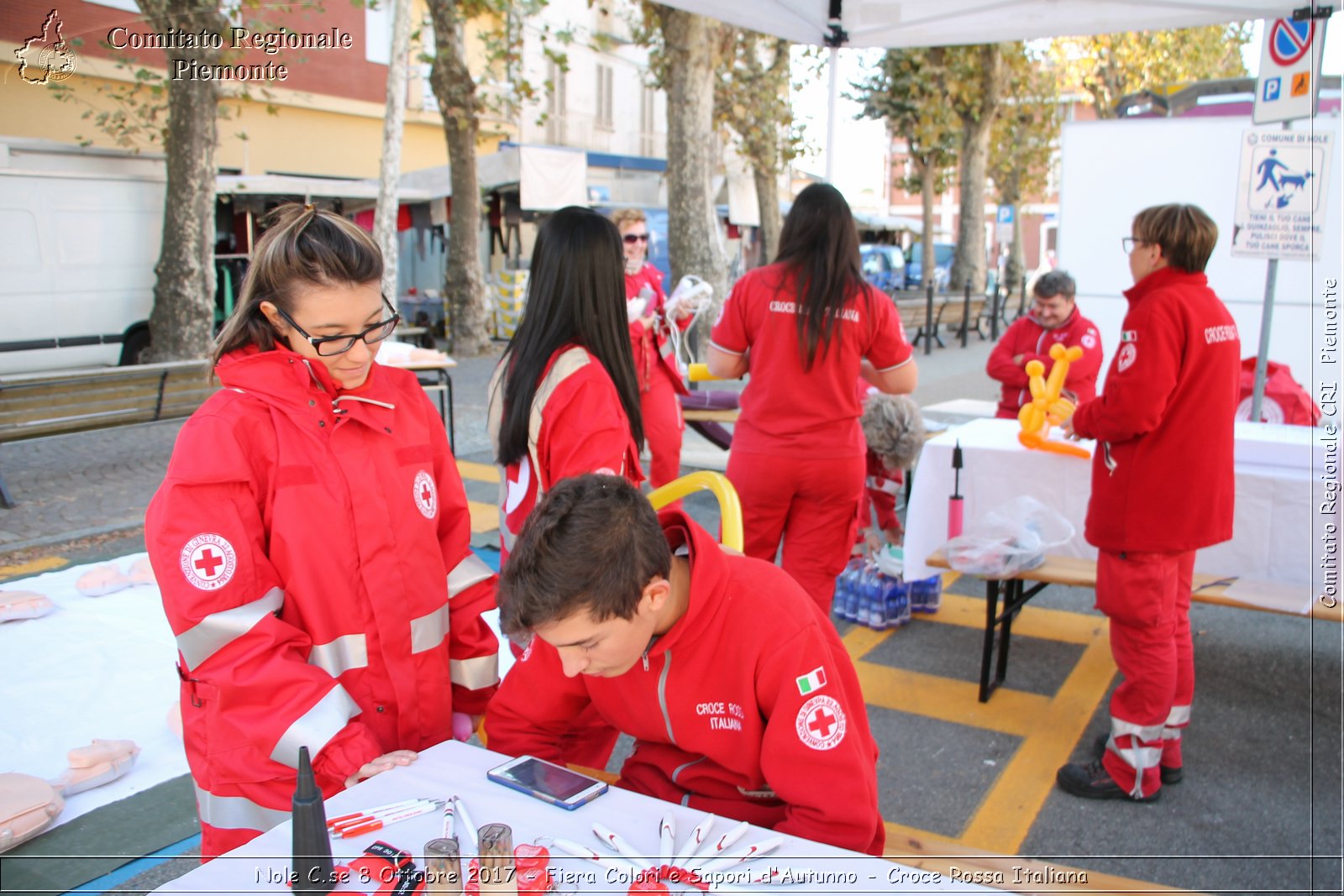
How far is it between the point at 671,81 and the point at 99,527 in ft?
29.4

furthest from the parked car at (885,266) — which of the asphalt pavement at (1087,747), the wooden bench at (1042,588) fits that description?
the wooden bench at (1042,588)

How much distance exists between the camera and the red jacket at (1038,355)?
5.57 meters

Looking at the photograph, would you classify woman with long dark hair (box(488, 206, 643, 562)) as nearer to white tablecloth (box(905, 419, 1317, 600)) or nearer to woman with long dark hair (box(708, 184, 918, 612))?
woman with long dark hair (box(708, 184, 918, 612))

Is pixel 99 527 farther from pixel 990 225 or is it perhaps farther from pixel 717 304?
pixel 990 225

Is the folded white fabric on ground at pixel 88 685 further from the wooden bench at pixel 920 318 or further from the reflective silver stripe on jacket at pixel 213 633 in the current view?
the wooden bench at pixel 920 318

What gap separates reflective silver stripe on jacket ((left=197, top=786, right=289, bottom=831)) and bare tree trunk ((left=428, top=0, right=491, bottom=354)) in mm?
13334

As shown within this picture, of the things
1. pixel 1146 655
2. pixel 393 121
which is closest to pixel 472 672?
pixel 1146 655

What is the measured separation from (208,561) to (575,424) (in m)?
1.09

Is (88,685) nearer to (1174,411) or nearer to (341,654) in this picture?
(341,654)

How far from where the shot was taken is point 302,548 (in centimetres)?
182

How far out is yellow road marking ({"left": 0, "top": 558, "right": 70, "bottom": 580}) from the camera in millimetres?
5172

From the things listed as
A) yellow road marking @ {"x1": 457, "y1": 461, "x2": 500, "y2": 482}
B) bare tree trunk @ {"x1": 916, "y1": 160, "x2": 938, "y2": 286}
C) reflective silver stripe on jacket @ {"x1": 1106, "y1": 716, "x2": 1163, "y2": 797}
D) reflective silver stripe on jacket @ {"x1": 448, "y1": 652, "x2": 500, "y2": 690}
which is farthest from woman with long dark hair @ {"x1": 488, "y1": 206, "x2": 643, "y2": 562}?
bare tree trunk @ {"x1": 916, "y1": 160, "x2": 938, "y2": 286}

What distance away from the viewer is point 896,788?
3.43 m

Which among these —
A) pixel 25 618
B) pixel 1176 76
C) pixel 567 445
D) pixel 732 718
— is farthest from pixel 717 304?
pixel 1176 76
